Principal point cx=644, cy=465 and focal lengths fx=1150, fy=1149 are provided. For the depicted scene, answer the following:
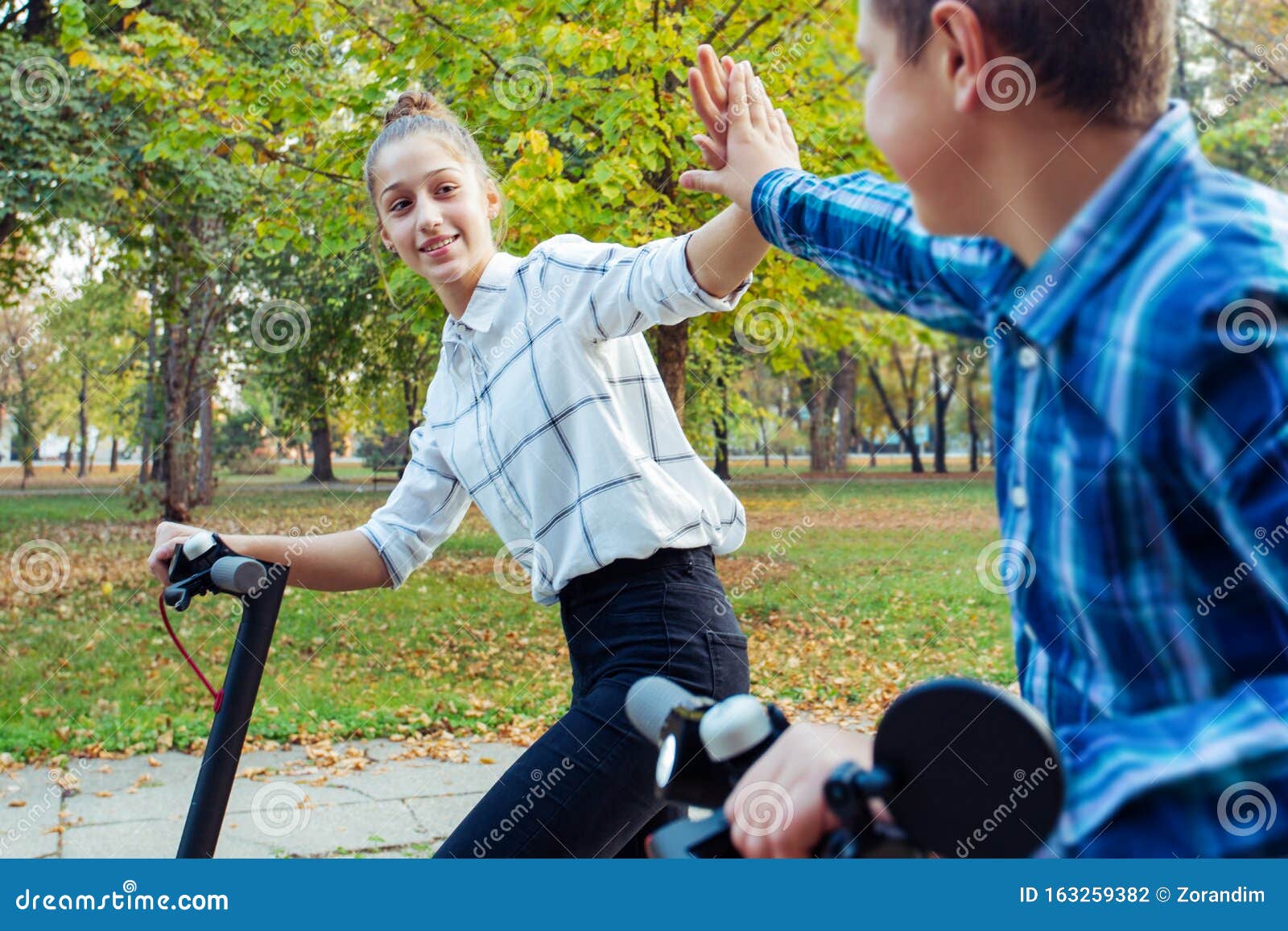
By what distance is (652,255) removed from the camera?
186 centimetres

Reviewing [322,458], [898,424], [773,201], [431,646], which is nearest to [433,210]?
[773,201]

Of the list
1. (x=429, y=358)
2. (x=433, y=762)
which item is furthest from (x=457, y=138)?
(x=429, y=358)

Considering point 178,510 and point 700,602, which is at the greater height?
point 700,602

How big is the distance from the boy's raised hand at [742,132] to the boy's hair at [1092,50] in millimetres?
528

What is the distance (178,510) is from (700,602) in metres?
13.4

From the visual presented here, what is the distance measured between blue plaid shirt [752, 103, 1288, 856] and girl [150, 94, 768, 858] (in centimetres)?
87

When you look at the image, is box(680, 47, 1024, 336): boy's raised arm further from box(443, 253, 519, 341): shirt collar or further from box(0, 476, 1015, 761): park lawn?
box(0, 476, 1015, 761): park lawn

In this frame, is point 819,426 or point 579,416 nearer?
point 579,416

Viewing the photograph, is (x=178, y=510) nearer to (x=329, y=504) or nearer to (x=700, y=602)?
(x=329, y=504)

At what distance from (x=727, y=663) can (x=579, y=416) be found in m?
0.49

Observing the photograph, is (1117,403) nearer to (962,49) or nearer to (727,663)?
(962,49)

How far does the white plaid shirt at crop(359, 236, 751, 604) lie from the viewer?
6.22 ft

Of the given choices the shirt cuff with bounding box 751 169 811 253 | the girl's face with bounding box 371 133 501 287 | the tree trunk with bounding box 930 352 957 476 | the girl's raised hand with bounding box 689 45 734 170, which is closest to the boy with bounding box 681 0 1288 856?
the shirt cuff with bounding box 751 169 811 253

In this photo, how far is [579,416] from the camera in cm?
197
